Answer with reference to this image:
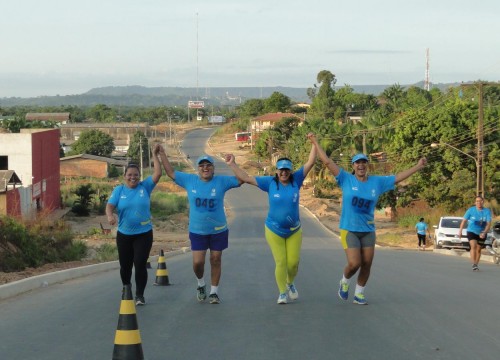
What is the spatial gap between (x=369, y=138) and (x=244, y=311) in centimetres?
5159

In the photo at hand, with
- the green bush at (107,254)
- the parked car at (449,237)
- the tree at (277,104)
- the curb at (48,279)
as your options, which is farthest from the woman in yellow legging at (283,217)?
the tree at (277,104)

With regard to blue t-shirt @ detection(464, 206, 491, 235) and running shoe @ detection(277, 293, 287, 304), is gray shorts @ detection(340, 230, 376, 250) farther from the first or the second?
blue t-shirt @ detection(464, 206, 491, 235)

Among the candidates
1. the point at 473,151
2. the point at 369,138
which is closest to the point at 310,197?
the point at 369,138

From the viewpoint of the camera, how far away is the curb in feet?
35.8

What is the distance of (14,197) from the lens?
38.5 metres

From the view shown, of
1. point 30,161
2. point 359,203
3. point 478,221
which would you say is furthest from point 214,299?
point 30,161

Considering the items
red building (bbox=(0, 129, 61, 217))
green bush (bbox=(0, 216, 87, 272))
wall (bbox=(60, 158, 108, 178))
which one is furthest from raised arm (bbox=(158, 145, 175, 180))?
wall (bbox=(60, 158, 108, 178))

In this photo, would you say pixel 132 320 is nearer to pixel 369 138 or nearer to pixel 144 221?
pixel 144 221

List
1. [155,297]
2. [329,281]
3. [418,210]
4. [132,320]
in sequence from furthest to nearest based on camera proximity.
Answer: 1. [418,210]
2. [329,281]
3. [155,297]
4. [132,320]

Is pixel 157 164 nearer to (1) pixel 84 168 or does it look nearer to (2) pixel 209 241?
(2) pixel 209 241

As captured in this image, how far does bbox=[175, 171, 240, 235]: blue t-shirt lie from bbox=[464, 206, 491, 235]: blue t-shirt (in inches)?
317

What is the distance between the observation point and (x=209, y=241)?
952cm

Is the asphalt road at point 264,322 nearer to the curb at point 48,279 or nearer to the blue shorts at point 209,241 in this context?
the curb at point 48,279

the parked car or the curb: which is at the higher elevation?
the curb
